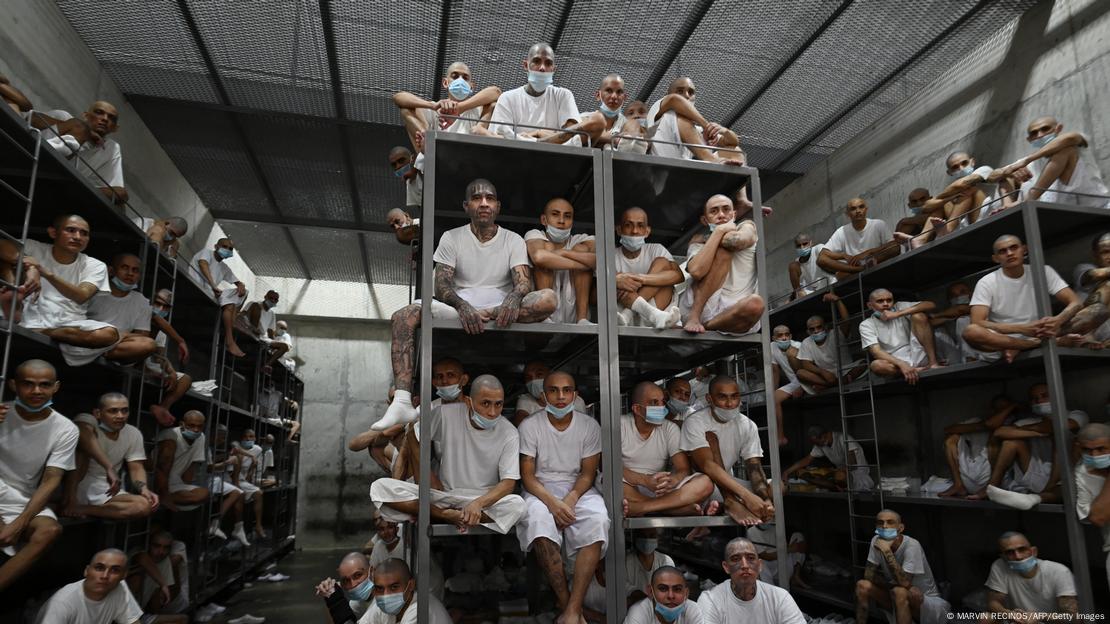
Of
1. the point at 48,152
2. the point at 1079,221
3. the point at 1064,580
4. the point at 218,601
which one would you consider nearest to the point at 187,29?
the point at 48,152

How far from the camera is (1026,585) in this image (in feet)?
24.0

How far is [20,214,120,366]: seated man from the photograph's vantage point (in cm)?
704

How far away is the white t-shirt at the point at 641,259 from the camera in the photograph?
6.79 meters

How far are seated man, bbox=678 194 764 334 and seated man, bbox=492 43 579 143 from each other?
182 centimetres

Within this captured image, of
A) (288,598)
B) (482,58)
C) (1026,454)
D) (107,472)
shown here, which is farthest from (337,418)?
(1026,454)

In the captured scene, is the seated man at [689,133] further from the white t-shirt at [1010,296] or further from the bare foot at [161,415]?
the bare foot at [161,415]

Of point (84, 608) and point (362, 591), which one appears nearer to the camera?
point (362, 591)

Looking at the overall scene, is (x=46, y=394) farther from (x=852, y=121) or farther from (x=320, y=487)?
(x=320, y=487)

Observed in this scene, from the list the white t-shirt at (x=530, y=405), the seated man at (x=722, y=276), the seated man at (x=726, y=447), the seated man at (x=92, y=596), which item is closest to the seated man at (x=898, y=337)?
the seated man at (x=726, y=447)

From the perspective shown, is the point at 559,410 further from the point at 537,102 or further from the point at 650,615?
the point at 537,102

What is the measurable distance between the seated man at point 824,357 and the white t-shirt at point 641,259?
4.98 metres

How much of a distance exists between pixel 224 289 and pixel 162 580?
5089mm

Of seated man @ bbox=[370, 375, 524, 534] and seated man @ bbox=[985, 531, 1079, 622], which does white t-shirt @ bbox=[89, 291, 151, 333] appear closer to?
seated man @ bbox=[370, 375, 524, 534]

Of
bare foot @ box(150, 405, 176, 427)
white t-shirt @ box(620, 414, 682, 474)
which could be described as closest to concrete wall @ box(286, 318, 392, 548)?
bare foot @ box(150, 405, 176, 427)
